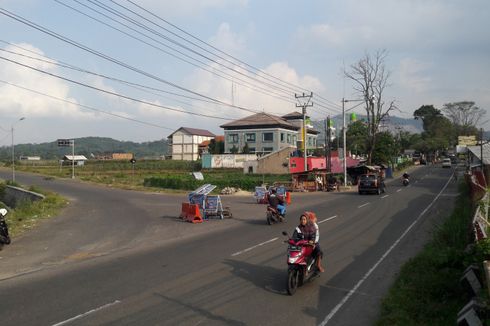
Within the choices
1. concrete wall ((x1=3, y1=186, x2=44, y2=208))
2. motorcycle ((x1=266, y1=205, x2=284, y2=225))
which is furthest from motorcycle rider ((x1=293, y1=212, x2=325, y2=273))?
concrete wall ((x1=3, y1=186, x2=44, y2=208))

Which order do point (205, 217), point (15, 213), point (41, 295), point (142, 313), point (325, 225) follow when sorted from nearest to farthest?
point (142, 313), point (41, 295), point (325, 225), point (205, 217), point (15, 213)

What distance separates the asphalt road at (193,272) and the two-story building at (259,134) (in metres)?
82.8

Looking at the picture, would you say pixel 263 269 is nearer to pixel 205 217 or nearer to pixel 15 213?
pixel 205 217

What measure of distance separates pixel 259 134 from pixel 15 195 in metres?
69.5

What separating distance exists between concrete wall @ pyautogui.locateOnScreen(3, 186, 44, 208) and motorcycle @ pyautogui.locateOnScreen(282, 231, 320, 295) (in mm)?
30931

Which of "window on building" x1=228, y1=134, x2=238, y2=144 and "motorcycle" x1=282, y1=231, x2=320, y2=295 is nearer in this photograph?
"motorcycle" x1=282, y1=231, x2=320, y2=295

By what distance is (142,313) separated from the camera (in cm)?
826

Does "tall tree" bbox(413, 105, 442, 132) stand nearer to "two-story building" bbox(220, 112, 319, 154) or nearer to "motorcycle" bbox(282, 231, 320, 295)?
"two-story building" bbox(220, 112, 319, 154)

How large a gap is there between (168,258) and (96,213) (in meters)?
15.1

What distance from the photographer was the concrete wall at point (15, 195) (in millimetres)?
37969

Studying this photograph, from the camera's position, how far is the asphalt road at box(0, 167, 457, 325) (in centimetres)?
830

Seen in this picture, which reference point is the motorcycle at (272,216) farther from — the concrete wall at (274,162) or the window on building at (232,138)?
the window on building at (232,138)

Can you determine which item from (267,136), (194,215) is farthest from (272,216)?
(267,136)

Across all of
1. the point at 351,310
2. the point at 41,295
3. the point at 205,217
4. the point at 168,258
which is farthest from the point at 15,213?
the point at 351,310
